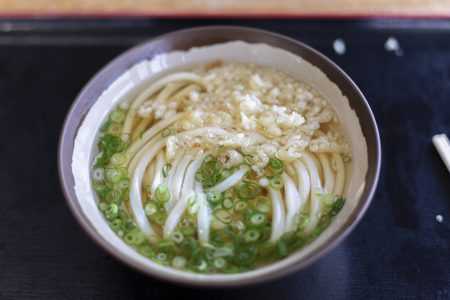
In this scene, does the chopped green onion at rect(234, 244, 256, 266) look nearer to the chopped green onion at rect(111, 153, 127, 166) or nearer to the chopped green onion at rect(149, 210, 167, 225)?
the chopped green onion at rect(149, 210, 167, 225)

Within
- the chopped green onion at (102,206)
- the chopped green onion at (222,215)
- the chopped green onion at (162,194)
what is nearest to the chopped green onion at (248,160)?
the chopped green onion at (222,215)

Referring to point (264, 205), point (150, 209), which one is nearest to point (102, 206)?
point (150, 209)

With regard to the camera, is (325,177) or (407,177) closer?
(325,177)

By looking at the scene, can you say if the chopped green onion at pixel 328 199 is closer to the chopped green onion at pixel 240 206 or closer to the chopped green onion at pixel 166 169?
the chopped green onion at pixel 240 206

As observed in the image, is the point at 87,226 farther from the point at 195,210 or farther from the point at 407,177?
the point at 407,177

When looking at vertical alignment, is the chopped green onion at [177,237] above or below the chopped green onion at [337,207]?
below

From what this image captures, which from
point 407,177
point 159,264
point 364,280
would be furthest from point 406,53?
Answer: point 159,264

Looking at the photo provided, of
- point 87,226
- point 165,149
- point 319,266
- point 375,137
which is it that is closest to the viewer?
point 87,226
